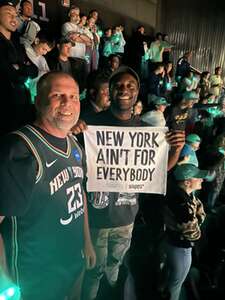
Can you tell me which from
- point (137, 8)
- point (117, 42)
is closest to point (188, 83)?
point (117, 42)

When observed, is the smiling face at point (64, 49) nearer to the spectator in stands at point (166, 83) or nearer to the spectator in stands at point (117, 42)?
the spectator in stands at point (117, 42)

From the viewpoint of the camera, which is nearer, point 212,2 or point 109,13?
point 109,13

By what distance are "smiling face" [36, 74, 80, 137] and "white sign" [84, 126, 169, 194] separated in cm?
57

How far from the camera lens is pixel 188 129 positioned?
728 cm

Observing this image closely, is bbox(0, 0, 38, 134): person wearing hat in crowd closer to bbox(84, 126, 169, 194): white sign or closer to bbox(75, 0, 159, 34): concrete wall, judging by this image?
bbox(84, 126, 169, 194): white sign

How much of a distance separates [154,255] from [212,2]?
14.1 m

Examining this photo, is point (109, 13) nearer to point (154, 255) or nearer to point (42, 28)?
point (42, 28)

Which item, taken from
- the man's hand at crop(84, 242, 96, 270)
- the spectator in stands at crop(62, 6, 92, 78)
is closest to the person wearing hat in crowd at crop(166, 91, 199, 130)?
the spectator in stands at crop(62, 6, 92, 78)

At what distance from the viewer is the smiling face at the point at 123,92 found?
253 centimetres

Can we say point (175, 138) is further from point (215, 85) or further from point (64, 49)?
point (215, 85)

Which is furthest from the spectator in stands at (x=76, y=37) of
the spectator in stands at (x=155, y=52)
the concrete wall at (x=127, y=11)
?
the spectator in stands at (x=155, y=52)

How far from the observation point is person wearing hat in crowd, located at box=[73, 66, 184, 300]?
254cm

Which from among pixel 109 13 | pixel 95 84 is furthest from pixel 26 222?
pixel 109 13

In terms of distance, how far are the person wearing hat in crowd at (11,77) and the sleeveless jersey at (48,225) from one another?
150 cm
